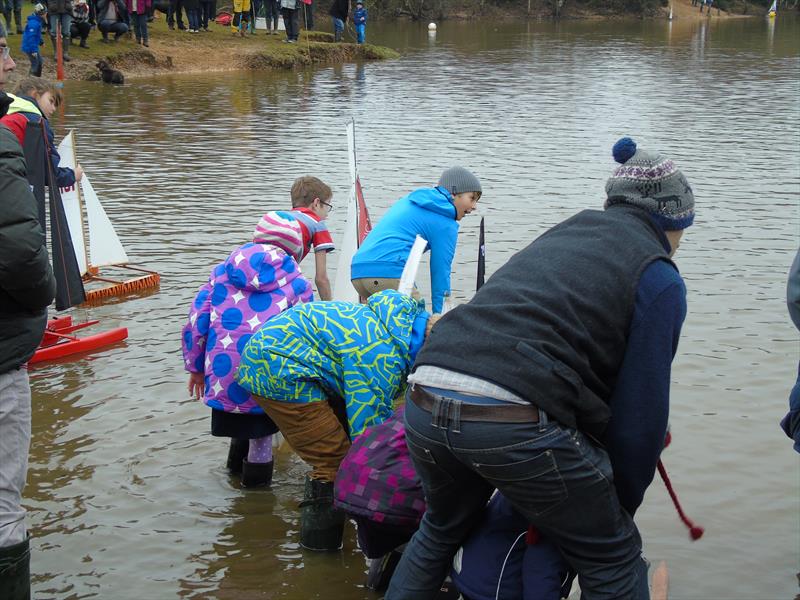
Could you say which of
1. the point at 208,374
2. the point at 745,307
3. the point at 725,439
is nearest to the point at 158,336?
the point at 208,374

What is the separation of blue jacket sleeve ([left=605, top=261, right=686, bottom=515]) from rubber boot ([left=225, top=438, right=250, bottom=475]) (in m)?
2.75

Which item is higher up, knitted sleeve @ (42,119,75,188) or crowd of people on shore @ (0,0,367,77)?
crowd of people on shore @ (0,0,367,77)

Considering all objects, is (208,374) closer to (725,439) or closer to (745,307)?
(725,439)

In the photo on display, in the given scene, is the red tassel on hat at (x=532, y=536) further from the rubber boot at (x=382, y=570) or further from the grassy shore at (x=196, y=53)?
the grassy shore at (x=196, y=53)

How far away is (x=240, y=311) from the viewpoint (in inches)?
189

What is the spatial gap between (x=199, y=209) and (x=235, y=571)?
7542 millimetres

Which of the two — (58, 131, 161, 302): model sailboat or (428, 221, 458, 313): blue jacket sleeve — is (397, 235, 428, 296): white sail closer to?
(428, 221, 458, 313): blue jacket sleeve

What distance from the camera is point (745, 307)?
827 centimetres

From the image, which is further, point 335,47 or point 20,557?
point 335,47

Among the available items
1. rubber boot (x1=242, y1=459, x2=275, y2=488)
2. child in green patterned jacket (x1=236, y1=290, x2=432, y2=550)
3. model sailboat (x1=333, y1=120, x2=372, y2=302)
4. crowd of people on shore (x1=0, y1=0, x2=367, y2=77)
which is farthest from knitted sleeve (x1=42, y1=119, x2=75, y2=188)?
crowd of people on shore (x1=0, y1=0, x2=367, y2=77)

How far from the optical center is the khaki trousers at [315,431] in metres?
4.34

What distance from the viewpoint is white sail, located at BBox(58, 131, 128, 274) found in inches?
322

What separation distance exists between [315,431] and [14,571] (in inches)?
52.5

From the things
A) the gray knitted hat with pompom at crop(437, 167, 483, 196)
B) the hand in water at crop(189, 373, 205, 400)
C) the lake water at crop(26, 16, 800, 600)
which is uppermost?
the gray knitted hat with pompom at crop(437, 167, 483, 196)
